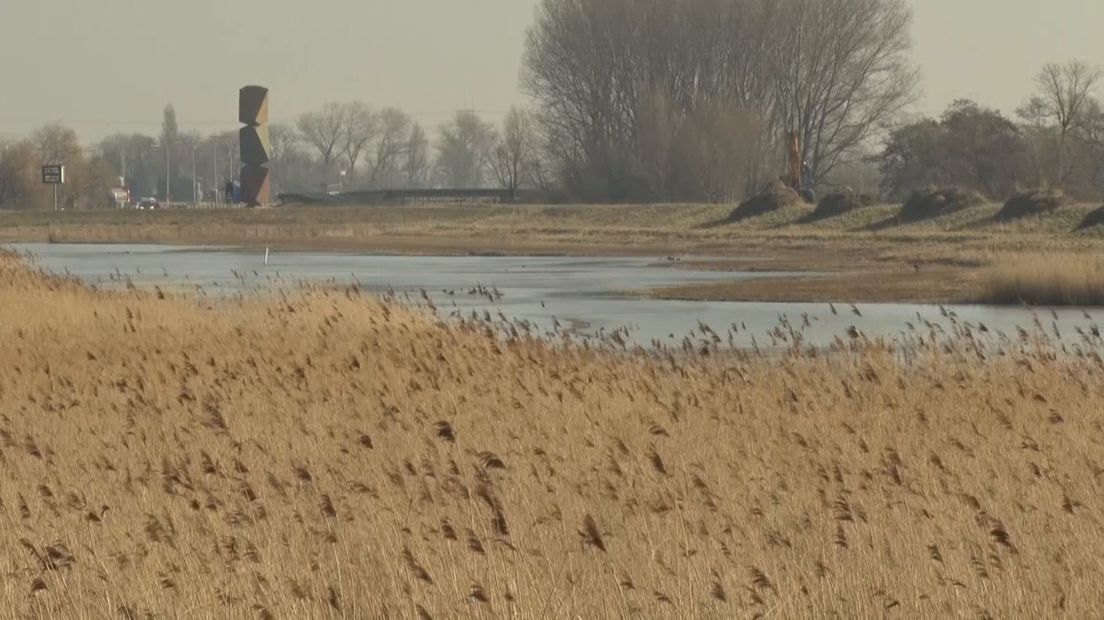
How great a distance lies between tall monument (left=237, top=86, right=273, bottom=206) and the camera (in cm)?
12081

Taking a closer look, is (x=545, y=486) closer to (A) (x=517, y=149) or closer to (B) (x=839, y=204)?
(B) (x=839, y=204)

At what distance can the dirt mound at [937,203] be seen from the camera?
227 ft

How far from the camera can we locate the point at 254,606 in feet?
22.8

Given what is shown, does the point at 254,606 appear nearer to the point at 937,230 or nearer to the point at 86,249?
the point at 937,230

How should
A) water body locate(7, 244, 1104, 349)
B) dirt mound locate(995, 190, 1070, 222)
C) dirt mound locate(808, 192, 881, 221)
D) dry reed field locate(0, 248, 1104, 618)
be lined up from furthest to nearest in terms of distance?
dirt mound locate(808, 192, 881, 221) → dirt mound locate(995, 190, 1070, 222) → water body locate(7, 244, 1104, 349) → dry reed field locate(0, 248, 1104, 618)

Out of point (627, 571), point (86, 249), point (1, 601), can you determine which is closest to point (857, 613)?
point (627, 571)

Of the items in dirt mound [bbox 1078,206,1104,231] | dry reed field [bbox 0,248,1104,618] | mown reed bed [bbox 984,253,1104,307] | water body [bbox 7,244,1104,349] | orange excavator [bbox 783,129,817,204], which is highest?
orange excavator [bbox 783,129,817,204]

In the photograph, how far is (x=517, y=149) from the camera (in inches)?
5246

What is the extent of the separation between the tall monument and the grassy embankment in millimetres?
12839

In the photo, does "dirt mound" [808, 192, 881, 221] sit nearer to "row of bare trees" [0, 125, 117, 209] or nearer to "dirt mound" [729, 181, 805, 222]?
"dirt mound" [729, 181, 805, 222]

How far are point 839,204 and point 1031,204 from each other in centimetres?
1293

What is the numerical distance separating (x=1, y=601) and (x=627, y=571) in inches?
106

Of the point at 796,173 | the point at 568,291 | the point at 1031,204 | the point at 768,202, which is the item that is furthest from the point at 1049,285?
the point at 796,173

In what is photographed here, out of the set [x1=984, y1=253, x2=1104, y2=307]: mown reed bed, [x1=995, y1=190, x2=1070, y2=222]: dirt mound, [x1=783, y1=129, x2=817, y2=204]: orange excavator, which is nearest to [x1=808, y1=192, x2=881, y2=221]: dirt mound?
[x1=783, y1=129, x2=817, y2=204]: orange excavator
